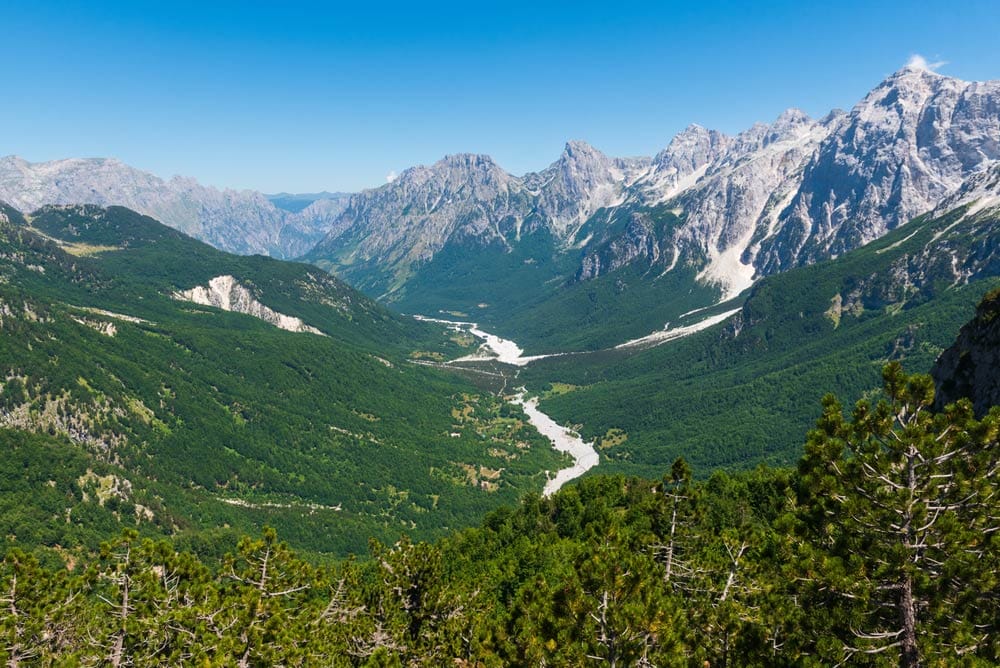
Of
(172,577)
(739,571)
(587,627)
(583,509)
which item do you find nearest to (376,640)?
(172,577)

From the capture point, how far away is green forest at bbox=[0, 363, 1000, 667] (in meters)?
21.6

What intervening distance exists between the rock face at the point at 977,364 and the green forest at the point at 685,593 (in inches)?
2765

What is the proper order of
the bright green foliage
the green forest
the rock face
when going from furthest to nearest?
the rock face < the green forest < the bright green foliage

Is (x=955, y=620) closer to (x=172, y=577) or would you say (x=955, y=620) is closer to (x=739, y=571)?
(x=739, y=571)

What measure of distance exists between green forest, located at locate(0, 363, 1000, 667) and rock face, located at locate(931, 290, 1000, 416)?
70.2m

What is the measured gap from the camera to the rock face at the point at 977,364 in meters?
93.8

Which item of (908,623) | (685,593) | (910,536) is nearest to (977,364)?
(685,593)

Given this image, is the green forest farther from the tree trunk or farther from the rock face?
the rock face

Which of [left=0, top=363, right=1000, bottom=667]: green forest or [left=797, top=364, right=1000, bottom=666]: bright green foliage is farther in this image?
[left=0, top=363, right=1000, bottom=667]: green forest

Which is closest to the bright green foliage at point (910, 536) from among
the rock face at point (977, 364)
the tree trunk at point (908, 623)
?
the tree trunk at point (908, 623)

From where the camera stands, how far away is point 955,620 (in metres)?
21.5

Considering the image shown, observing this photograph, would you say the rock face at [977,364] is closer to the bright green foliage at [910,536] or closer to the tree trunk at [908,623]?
the bright green foliage at [910,536]

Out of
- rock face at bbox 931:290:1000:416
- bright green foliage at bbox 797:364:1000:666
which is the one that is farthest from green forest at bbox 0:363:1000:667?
rock face at bbox 931:290:1000:416

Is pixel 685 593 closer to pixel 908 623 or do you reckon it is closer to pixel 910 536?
pixel 908 623
